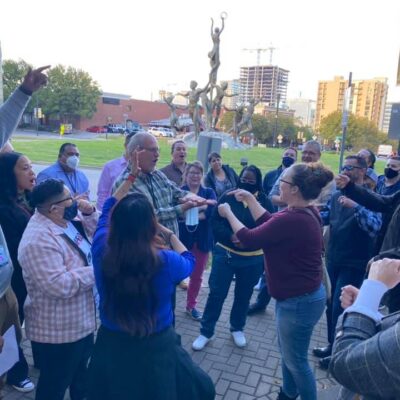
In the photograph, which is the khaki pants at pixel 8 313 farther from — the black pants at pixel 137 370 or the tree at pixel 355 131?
the tree at pixel 355 131

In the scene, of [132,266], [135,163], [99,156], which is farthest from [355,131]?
Answer: [132,266]

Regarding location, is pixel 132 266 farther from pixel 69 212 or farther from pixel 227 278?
pixel 227 278

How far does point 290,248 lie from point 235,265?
1.46 meters

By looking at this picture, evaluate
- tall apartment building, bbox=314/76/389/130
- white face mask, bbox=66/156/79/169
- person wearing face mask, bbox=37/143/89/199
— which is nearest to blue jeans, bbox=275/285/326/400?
person wearing face mask, bbox=37/143/89/199

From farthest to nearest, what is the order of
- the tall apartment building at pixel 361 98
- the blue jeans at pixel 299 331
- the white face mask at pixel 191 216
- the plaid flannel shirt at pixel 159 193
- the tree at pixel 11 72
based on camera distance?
the tall apartment building at pixel 361 98, the tree at pixel 11 72, the white face mask at pixel 191 216, the plaid flannel shirt at pixel 159 193, the blue jeans at pixel 299 331

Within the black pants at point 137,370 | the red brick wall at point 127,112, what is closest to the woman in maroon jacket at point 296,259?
the black pants at point 137,370

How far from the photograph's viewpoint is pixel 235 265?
4.13m

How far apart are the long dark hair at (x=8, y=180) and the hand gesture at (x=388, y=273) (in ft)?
9.50

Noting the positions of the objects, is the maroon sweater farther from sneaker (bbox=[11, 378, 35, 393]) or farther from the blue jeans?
sneaker (bbox=[11, 378, 35, 393])

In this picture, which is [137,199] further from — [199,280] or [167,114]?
[167,114]

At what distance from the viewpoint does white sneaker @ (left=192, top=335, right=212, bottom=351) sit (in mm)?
4180

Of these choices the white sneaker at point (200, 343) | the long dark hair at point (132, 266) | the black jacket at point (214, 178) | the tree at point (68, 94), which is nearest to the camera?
the long dark hair at point (132, 266)

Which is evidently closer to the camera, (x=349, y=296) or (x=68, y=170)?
(x=349, y=296)

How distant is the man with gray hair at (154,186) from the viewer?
10.7 feet
